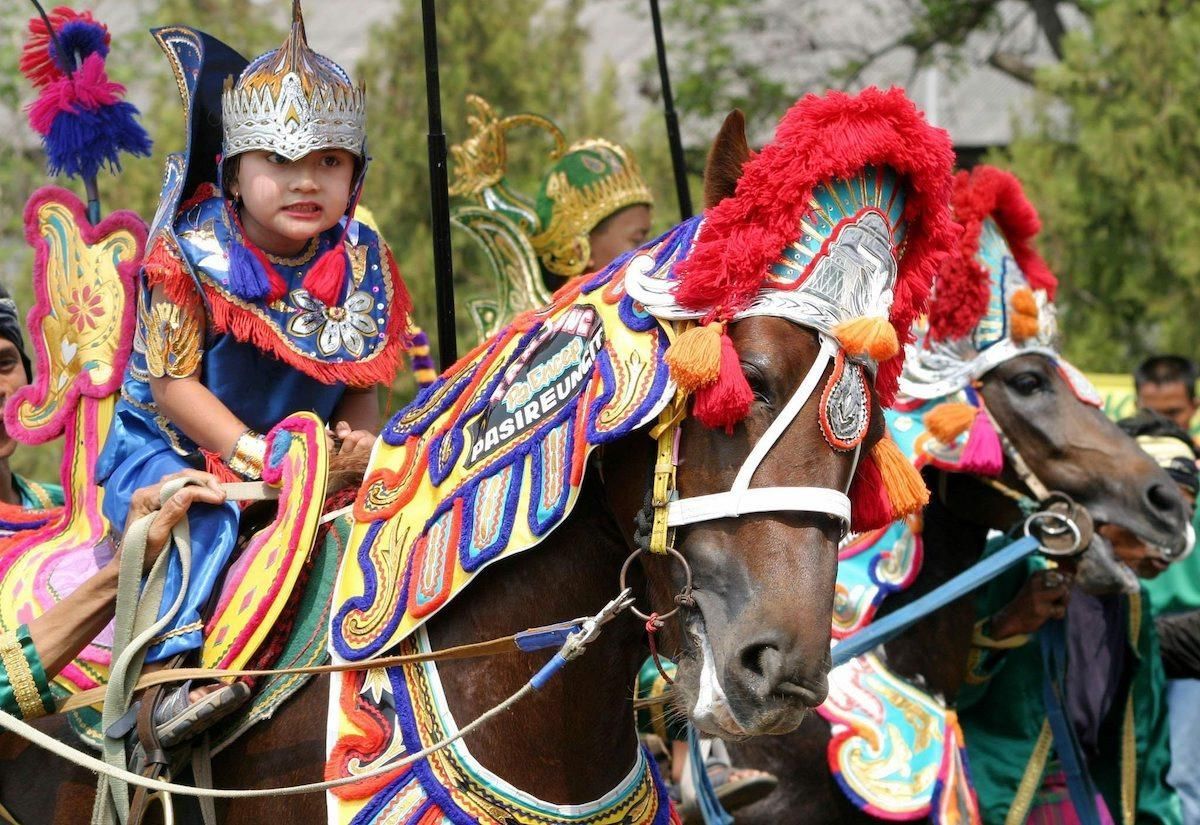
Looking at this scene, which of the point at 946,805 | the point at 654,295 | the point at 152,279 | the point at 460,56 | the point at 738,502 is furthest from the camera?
the point at 460,56

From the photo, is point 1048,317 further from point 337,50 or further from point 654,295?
point 337,50

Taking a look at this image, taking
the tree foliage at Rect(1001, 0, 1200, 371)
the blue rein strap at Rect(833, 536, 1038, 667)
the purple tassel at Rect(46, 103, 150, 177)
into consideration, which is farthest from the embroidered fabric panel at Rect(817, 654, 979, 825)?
the tree foliage at Rect(1001, 0, 1200, 371)

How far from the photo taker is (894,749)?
4.90 m

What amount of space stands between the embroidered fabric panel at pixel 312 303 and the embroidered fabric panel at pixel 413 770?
84 centimetres

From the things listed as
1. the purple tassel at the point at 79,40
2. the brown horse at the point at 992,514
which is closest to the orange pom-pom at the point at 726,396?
the purple tassel at the point at 79,40

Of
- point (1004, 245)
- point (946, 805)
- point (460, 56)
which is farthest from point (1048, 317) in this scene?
point (460, 56)

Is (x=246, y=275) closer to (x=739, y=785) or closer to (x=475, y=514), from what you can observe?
(x=475, y=514)

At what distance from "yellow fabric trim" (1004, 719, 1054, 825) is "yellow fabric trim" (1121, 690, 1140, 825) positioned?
0.41 metres

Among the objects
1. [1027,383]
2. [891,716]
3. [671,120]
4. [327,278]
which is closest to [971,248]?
[1027,383]

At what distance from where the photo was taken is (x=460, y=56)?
38.9ft

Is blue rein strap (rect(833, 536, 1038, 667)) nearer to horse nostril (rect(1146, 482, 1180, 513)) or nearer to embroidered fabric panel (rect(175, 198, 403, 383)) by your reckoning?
horse nostril (rect(1146, 482, 1180, 513))

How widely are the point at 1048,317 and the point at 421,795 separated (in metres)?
3.09

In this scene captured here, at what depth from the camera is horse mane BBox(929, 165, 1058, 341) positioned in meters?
5.28

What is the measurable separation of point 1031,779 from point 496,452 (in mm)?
3107
